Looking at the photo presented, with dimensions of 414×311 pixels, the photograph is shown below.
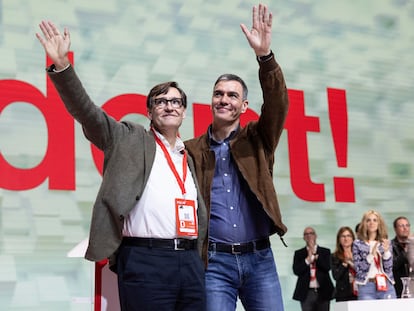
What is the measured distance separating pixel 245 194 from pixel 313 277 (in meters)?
3.52

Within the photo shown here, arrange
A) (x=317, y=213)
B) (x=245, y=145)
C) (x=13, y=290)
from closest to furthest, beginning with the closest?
(x=245, y=145) < (x=13, y=290) < (x=317, y=213)

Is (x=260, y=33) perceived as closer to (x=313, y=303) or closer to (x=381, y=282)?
(x=381, y=282)

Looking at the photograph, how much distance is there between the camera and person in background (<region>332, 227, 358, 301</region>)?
5332mm

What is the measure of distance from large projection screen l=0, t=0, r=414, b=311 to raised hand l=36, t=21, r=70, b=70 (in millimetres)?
3339

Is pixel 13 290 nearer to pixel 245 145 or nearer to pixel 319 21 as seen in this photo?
pixel 245 145

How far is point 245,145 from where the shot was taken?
2420 millimetres

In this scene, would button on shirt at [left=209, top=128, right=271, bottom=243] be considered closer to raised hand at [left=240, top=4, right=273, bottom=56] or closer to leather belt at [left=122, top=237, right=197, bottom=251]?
leather belt at [left=122, top=237, right=197, bottom=251]

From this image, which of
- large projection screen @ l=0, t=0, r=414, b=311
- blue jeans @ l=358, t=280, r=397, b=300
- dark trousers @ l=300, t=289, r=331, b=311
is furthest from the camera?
dark trousers @ l=300, t=289, r=331, b=311

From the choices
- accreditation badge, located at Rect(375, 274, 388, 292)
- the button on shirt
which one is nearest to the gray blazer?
the button on shirt

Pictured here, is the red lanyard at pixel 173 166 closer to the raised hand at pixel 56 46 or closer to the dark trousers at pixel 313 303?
the raised hand at pixel 56 46

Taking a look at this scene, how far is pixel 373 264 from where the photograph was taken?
4.85 m

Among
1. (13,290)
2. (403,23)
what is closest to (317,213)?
(403,23)

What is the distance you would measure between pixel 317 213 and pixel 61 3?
2.96 metres

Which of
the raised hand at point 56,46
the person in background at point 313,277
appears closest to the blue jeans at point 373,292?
the person in background at point 313,277
